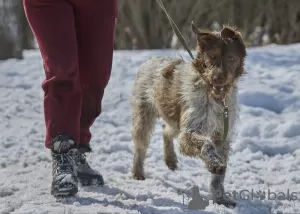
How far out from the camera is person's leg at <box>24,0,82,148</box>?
4.18 m

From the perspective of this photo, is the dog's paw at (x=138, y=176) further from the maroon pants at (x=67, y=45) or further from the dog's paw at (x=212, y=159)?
the dog's paw at (x=212, y=159)

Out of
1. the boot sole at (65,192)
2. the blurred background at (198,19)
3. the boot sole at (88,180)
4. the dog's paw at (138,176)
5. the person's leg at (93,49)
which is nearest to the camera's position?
the boot sole at (65,192)

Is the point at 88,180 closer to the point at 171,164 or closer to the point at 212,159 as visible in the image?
the point at 212,159

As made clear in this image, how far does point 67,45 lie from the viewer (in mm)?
4207

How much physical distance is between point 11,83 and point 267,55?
401 cm

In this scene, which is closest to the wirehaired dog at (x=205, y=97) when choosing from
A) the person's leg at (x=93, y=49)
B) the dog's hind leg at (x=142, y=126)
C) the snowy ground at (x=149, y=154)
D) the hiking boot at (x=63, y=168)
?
the dog's hind leg at (x=142, y=126)

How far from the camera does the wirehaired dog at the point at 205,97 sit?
4.29 meters

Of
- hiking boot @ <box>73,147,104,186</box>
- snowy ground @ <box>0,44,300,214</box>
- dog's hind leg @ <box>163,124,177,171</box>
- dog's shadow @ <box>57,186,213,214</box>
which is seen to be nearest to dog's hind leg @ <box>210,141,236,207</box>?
snowy ground @ <box>0,44,300,214</box>

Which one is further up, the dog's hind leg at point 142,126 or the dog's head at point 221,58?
the dog's head at point 221,58

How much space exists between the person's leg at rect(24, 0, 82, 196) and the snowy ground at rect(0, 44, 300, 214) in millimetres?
334

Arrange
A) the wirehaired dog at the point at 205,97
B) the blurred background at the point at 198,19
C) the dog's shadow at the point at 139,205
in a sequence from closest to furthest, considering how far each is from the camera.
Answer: the dog's shadow at the point at 139,205, the wirehaired dog at the point at 205,97, the blurred background at the point at 198,19

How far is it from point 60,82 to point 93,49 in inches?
17.9

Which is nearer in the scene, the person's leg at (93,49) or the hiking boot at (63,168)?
the hiking boot at (63,168)

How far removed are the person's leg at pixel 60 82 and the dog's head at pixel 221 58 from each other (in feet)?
2.96
